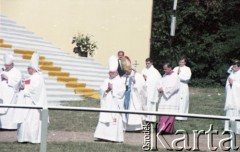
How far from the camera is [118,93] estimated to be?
11.6m

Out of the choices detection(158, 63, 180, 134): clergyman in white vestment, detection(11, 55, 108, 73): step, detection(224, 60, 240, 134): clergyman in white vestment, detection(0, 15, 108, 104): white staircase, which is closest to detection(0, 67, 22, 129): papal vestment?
detection(158, 63, 180, 134): clergyman in white vestment

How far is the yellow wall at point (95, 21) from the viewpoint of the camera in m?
24.9

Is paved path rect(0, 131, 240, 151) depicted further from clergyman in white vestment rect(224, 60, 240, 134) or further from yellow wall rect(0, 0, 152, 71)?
yellow wall rect(0, 0, 152, 71)

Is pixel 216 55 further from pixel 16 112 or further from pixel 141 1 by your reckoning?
pixel 16 112

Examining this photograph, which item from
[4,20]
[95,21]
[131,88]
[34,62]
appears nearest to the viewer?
[34,62]

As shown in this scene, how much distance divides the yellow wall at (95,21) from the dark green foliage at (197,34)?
9228mm

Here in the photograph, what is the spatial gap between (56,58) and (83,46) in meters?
2.75

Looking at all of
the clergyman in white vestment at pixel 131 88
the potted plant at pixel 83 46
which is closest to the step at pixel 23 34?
the potted plant at pixel 83 46

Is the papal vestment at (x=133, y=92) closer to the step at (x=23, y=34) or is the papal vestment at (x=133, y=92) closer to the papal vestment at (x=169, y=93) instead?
the papal vestment at (x=169, y=93)

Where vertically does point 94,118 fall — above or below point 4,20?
below

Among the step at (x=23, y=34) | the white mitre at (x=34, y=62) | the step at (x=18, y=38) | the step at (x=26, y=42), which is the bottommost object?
the white mitre at (x=34, y=62)

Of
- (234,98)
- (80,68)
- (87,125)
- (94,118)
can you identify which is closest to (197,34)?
(80,68)

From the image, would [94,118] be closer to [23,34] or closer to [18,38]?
[18,38]

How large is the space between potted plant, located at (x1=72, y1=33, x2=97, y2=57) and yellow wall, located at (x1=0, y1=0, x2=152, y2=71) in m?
0.54
